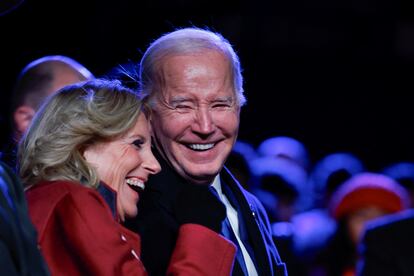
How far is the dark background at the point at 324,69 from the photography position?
11.9m

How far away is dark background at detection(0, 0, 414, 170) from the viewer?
39.1 ft

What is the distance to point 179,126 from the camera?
142 inches

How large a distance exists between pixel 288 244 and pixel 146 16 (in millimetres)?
7359

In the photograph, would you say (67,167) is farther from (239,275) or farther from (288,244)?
(288,244)

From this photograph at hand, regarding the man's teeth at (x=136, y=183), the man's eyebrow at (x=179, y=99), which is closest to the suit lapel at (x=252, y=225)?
the man's eyebrow at (x=179, y=99)

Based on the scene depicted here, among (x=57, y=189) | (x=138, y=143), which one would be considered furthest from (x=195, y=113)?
(x=57, y=189)

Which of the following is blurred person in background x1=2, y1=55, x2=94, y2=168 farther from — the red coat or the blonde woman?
the red coat

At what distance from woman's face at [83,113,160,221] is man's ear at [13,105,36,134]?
1.18 m

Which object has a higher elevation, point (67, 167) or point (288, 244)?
point (288, 244)

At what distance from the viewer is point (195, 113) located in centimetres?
361

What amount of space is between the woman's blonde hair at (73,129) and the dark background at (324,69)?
8313 mm

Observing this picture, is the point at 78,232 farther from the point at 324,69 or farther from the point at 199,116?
the point at 324,69

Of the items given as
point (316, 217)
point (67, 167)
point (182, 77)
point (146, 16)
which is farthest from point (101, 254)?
point (146, 16)

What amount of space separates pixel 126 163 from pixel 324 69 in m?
9.32
